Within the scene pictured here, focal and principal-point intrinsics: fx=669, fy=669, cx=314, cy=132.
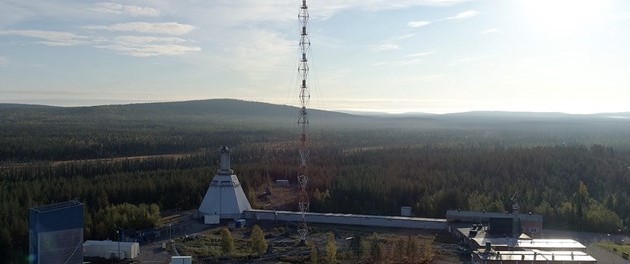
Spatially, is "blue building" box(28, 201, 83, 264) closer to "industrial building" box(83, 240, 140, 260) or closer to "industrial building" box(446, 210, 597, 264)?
"industrial building" box(83, 240, 140, 260)

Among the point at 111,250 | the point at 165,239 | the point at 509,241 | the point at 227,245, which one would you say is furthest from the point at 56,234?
the point at 509,241

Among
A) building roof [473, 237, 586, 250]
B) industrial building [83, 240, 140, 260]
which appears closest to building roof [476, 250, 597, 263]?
building roof [473, 237, 586, 250]

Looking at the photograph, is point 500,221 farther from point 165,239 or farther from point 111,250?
point 111,250

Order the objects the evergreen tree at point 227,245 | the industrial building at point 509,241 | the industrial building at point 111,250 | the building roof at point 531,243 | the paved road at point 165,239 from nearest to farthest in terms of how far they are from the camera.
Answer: the industrial building at point 509,241 < the building roof at point 531,243 < the industrial building at point 111,250 < the evergreen tree at point 227,245 < the paved road at point 165,239

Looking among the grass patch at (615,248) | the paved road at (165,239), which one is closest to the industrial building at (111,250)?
the paved road at (165,239)

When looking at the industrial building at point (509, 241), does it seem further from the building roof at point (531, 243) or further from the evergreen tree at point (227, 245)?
the evergreen tree at point (227, 245)

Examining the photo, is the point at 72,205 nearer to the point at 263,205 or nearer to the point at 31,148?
the point at 263,205

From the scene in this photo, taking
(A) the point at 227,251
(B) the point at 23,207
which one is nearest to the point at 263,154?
(B) the point at 23,207
